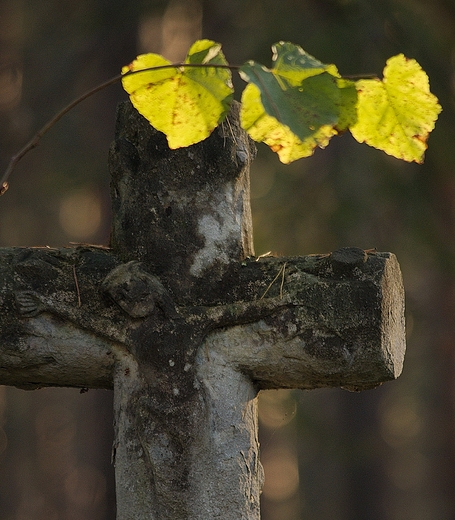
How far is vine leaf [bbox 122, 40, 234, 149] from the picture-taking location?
216 cm

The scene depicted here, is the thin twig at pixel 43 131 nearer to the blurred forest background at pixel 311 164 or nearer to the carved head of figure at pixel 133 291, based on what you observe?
the carved head of figure at pixel 133 291

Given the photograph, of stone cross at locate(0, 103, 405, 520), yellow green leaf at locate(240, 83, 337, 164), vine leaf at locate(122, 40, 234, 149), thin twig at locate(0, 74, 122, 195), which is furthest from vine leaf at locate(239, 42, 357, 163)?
stone cross at locate(0, 103, 405, 520)

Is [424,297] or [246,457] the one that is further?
[424,297]

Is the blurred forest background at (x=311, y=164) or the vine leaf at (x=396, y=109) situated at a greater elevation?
the blurred forest background at (x=311, y=164)

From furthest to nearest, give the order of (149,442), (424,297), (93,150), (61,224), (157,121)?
(61,224)
(424,297)
(93,150)
(149,442)
(157,121)

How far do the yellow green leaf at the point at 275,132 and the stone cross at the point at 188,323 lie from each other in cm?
81

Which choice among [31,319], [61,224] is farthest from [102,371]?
[61,224]

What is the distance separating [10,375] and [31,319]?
0.70ft

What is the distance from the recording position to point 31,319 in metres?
2.89

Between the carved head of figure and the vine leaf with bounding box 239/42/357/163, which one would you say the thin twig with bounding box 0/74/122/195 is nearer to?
the vine leaf with bounding box 239/42/357/163

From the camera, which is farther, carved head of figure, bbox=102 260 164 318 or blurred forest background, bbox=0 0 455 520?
blurred forest background, bbox=0 0 455 520

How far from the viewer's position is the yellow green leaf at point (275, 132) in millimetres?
1987

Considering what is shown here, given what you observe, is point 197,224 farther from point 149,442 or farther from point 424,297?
point 424,297

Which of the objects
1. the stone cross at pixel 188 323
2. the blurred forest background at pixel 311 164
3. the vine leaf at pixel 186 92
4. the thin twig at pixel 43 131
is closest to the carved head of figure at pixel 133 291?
the stone cross at pixel 188 323
